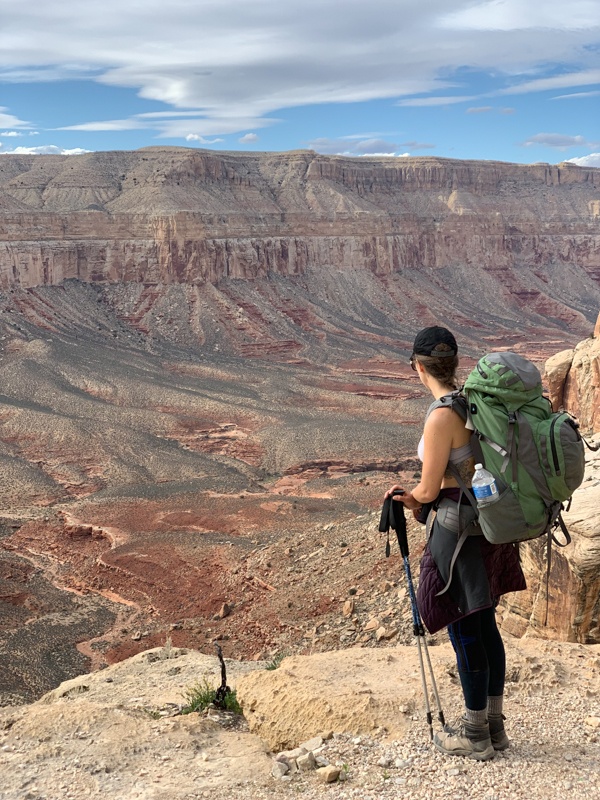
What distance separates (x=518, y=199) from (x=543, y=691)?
111568 mm

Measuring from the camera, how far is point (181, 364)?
183ft

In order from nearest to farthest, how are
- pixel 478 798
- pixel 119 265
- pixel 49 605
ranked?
pixel 478 798
pixel 49 605
pixel 119 265

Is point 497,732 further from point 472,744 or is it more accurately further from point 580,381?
point 580,381

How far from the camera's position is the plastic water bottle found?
5.05 meters

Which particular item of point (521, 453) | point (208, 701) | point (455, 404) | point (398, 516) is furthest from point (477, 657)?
point (208, 701)

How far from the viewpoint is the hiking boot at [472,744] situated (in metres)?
5.37

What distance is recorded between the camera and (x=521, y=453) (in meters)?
5.06

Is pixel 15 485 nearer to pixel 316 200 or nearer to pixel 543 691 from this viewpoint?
pixel 543 691

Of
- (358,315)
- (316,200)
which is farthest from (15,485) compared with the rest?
(316,200)

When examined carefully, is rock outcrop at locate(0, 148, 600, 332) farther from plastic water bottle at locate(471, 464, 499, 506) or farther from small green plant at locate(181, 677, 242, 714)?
plastic water bottle at locate(471, 464, 499, 506)

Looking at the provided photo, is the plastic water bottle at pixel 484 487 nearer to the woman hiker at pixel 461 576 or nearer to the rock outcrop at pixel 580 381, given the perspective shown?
the woman hiker at pixel 461 576

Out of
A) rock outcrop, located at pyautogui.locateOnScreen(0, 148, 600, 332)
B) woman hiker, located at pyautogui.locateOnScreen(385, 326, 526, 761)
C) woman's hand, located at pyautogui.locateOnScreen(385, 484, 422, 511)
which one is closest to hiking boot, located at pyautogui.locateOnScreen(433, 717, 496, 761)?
woman hiker, located at pyautogui.locateOnScreen(385, 326, 526, 761)

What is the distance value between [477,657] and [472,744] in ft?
1.75

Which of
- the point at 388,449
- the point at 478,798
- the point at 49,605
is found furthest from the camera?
the point at 388,449
